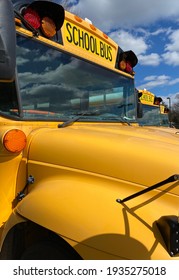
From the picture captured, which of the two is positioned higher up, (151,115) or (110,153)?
(151,115)

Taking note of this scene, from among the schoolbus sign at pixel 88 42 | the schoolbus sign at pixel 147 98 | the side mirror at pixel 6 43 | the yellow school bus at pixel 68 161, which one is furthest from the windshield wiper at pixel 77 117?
the schoolbus sign at pixel 147 98

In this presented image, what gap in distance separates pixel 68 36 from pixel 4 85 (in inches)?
34.4

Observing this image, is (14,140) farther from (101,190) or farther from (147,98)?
(147,98)

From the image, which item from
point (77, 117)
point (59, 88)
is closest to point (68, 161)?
point (77, 117)

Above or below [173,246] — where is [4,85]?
above

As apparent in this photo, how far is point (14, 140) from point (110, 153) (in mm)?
707

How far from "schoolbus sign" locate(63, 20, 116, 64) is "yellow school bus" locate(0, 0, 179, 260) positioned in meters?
0.01

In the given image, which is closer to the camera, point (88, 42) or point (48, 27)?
point (48, 27)

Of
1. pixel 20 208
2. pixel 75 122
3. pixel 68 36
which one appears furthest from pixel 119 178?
A: pixel 68 36

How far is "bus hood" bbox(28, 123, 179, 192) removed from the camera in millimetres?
1856

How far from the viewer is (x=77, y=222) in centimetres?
177

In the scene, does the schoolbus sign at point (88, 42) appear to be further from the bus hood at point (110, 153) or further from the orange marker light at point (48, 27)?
the bus hood at point (110, 153)

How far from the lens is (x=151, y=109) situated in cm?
1134
